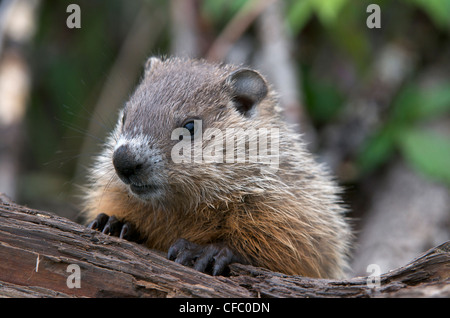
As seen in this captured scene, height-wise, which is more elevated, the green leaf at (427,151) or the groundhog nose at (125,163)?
the green leaf at (427,151)

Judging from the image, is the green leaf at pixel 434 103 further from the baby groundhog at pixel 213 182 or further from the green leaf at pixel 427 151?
the baby groundhog at pixel 213 182

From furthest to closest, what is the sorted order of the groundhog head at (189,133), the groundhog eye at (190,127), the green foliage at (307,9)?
the green foliage at (307,9) < the groundhog eye at (190,127) < the groundhog head at (189,133)

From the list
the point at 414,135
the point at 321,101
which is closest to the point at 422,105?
the point at 414,135

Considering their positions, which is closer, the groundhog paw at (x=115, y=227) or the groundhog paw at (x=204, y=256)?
the groundhog paw at (x=204, y=256)

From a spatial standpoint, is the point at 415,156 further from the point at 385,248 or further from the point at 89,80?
the point at 89,80

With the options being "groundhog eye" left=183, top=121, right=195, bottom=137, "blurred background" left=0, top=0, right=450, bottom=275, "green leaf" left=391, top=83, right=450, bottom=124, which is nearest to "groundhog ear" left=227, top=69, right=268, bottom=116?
"groundhog eye" left=183, top=121, right=195, bottom=137

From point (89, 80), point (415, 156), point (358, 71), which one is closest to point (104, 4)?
point (89, 80)

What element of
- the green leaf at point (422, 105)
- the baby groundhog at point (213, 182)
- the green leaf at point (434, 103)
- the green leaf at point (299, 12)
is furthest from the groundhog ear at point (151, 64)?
the green leaf at point (434, 103)
